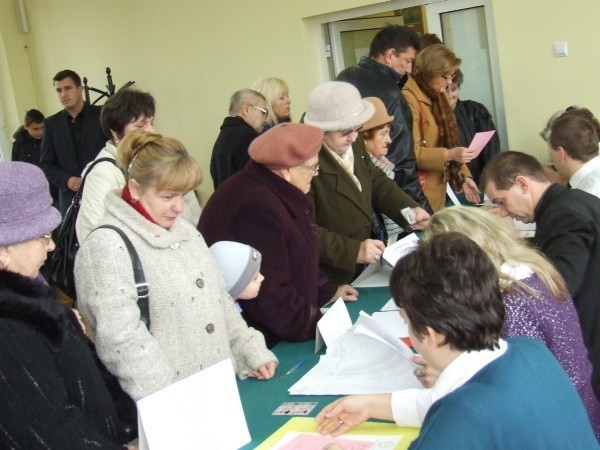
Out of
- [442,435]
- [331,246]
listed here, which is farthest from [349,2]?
[442,435]

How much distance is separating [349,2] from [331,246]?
12.0 ft

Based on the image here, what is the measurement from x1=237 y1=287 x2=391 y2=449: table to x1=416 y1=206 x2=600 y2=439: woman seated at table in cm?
38

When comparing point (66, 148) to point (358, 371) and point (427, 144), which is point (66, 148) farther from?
point (358, 371)

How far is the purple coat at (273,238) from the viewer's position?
2.64 meters

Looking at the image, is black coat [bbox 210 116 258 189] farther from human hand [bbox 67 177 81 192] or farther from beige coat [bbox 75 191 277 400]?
beige coat [bbox 75 191 277 400]

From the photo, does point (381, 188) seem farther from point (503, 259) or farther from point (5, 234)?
point (5, 234)

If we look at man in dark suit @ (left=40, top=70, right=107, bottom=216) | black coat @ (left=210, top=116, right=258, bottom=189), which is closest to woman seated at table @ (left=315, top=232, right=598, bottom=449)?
black coat @ (left=210, top=116, right=258, bottom=189)

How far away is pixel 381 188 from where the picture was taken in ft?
12.4

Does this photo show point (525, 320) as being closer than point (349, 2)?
Yes

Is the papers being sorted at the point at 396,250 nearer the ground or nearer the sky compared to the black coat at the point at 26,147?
nearer the ground

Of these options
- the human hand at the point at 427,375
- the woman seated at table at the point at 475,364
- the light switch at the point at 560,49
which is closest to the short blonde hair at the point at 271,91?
the light switch at the point at 560,49

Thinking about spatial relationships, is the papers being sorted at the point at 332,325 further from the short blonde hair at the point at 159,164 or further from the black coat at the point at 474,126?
the black coat at the point at 474,126

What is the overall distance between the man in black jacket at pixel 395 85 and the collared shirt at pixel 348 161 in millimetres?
674

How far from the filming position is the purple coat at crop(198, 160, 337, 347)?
104 inches
